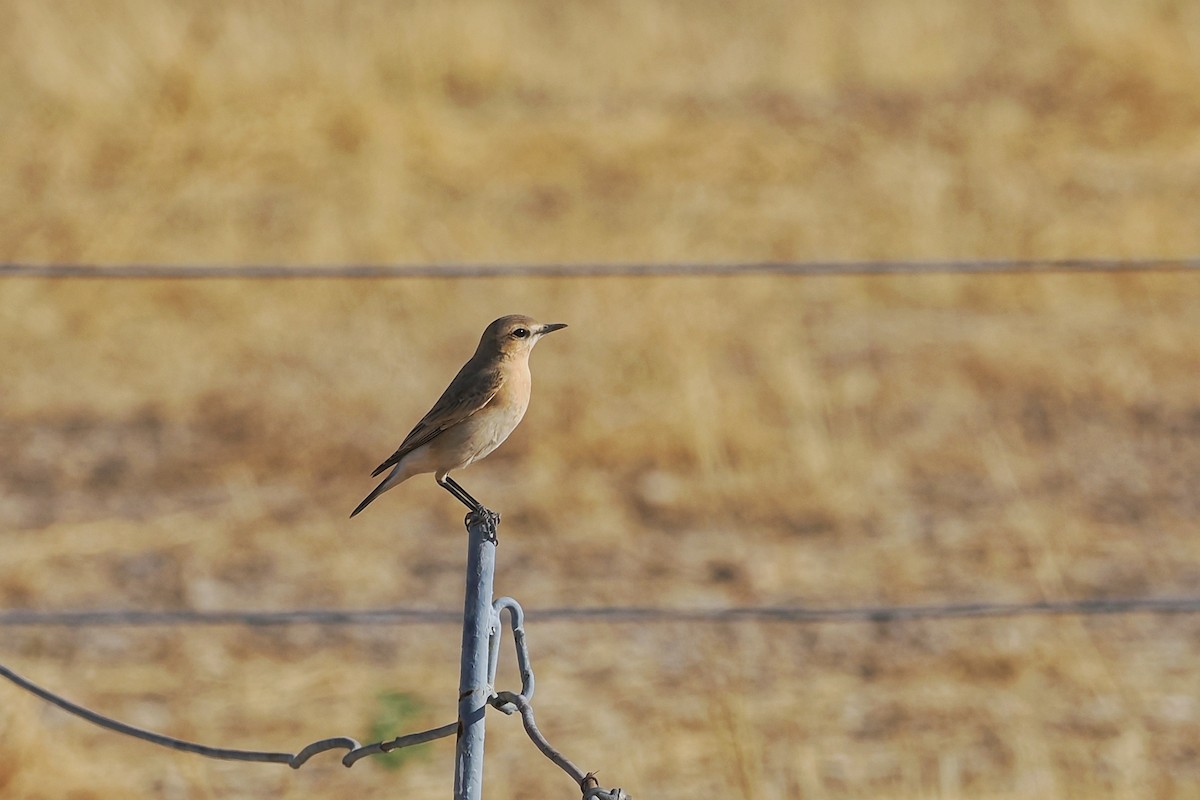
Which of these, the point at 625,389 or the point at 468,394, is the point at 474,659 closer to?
the point at 468,394

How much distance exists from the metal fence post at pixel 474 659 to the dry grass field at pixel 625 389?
197 centimetres

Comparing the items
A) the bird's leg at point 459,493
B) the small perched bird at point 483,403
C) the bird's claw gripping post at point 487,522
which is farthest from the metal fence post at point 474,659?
the small perched bird at point 483,403

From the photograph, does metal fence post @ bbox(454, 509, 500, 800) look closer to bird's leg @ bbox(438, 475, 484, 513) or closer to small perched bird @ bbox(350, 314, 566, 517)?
bird's leg @ bbox(438, 475, 484, 513)

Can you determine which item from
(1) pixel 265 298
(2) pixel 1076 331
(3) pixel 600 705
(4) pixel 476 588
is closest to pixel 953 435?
(2) pixel 1076 331

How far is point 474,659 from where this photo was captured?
2.33 metres

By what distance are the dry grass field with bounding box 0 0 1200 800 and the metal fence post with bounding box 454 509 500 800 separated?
1.97 m

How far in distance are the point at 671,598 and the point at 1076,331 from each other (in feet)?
10.6

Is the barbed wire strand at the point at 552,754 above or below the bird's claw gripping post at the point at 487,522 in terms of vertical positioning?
below

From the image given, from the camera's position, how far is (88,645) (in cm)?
570

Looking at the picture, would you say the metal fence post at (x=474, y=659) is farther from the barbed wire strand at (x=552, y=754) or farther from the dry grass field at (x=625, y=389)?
the dry grass field at (x=625, y=389)

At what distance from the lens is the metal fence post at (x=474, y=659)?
2299 mm

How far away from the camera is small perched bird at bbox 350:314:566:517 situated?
3.45 metres

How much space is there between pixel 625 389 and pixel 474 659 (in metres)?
5.23

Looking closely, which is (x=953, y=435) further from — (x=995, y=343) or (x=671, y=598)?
(x=671, y=598)
